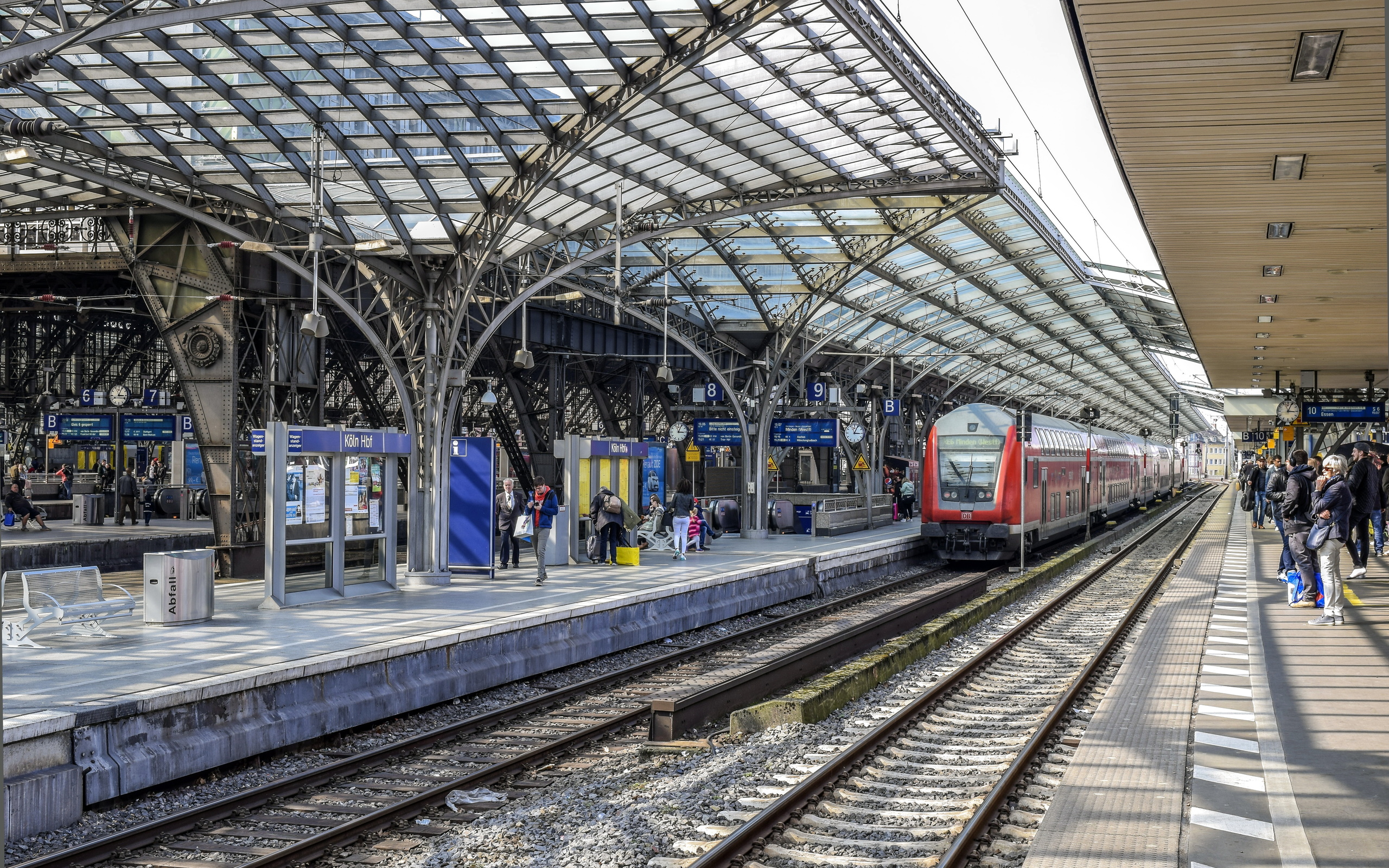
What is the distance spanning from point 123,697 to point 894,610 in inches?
505

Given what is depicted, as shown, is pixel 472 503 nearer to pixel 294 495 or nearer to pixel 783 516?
pixel 294 495

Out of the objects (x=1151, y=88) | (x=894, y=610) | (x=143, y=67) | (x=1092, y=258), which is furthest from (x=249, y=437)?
(x=1092, y=258)

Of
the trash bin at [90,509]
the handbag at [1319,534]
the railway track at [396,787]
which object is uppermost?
the handbag at [1319,534]

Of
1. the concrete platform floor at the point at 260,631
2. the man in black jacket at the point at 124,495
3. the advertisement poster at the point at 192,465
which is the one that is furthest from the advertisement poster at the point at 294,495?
the advertisement poster at the point at 192,465

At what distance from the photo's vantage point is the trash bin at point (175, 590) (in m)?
14.6

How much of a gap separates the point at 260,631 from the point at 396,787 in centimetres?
482

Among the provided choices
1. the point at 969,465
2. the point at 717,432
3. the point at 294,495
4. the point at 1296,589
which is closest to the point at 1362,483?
the point at 1296,589

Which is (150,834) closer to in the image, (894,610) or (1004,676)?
(1004,676)

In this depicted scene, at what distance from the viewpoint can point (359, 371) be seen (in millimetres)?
38250

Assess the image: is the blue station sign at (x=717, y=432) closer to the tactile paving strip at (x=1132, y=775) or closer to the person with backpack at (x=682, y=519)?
the person with backpack at (x=682, y=519)

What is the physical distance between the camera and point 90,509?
109 ft

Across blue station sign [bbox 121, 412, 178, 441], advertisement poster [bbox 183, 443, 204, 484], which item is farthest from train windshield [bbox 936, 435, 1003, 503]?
advertisement poster [bbox 183, 443, 204, 484]

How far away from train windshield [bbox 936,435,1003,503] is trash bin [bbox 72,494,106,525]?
22635mm

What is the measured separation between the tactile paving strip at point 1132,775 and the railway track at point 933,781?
1.52 feet
